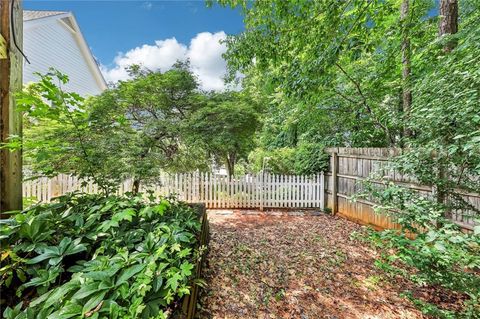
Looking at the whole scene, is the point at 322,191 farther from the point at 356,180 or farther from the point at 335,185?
the point at 356,180

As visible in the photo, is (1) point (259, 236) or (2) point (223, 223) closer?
(1) point (259, 236)

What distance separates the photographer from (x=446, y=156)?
1.97m

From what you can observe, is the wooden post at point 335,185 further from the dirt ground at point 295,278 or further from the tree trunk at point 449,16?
the tree trunk at point 449,16

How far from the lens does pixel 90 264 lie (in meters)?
1.07

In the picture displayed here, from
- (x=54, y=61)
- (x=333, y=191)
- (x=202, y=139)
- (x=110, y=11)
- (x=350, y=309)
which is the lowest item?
(x=350, y=309)

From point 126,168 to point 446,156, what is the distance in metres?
3.58

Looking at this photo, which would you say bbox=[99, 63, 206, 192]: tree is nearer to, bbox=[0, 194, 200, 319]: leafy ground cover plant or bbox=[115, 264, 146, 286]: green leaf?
bbox=[0, 194, 200, 319]: leafy ground cover plant

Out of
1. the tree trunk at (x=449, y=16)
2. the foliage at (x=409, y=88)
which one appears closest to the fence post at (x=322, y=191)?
the foliage at (x=409, y=88)

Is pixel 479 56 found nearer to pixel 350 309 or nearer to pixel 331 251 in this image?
pixel 350 309

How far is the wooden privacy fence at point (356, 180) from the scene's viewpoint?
4050mm

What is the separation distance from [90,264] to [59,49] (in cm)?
1082

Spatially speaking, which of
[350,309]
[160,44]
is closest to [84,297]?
[350,309]

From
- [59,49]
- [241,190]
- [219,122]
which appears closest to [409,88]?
[219,122]

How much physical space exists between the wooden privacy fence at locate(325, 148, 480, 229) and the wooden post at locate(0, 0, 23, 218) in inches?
174
